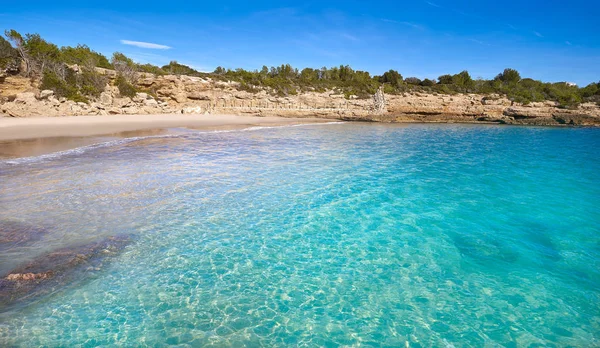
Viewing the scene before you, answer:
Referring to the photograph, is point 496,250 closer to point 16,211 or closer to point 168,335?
point 168,335

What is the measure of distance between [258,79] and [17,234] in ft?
183

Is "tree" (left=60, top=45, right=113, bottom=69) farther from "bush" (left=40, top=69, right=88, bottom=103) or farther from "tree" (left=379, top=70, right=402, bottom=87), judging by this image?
"tree" (left=379, top=70, right=402, bottom=87)

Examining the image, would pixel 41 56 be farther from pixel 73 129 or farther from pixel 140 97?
pixel 73 129

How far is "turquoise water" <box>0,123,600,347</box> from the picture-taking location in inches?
172

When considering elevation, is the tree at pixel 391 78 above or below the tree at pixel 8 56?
above

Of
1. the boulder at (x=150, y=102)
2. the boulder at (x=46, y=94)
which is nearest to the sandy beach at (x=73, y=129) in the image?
the boulder at (x=46, y=94)

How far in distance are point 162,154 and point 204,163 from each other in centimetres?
324

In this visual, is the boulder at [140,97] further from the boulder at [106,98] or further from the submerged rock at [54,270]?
the submerged rock at [54,270]

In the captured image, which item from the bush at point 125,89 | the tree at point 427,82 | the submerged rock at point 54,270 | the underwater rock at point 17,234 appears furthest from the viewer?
the tree at point 427,82

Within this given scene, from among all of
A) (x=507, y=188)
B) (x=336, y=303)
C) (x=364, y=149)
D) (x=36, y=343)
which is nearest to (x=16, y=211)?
(x=36, y=343)

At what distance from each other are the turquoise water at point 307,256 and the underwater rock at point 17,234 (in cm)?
19

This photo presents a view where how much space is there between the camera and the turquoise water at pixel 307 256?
4.38m

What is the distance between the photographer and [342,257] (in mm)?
6414

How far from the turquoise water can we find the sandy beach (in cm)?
482
